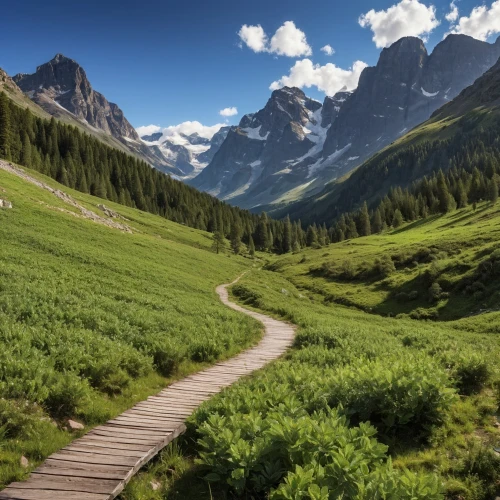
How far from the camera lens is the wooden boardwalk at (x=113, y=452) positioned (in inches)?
250

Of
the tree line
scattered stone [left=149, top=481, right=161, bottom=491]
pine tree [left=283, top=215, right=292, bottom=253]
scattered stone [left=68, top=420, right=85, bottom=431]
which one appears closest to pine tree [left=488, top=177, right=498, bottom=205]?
the tree line

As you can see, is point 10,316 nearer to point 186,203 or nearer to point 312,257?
point 312,257

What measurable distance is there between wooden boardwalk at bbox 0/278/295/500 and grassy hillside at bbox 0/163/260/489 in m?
0.57

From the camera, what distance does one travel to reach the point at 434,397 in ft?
28.3

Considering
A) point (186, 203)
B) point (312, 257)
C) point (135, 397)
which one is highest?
point (186, 203)

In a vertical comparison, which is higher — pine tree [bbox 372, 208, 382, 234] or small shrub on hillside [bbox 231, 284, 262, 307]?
pine tree [bbox 372, 208, 382, 234]

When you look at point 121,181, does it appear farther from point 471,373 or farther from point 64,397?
point 471,373

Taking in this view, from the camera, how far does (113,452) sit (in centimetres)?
762

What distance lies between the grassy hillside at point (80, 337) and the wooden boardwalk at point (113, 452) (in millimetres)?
569

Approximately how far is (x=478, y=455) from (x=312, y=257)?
3536 inches

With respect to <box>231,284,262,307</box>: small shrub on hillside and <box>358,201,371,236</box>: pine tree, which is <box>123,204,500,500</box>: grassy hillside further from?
<box>358,201,371,236</box>: pine tree

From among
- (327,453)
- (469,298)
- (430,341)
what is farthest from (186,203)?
(327,453)

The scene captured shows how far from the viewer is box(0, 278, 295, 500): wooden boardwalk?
635 centimetres

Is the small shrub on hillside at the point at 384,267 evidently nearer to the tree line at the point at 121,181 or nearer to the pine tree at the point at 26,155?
the tree line at the point at 121,181
